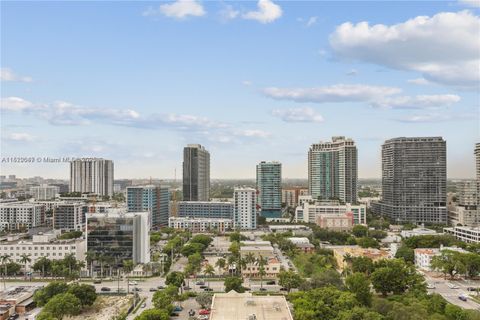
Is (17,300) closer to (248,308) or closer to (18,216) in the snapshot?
(248,308)

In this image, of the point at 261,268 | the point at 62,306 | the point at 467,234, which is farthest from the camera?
the point at 467,234

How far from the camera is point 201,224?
49.5 meters

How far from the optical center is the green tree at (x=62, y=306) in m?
18.3

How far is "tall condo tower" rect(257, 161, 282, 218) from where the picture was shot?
6131 centimetres

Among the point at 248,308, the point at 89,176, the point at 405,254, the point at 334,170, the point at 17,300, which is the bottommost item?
the point at 17,300

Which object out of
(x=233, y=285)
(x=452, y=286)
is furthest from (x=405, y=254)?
(x=233, y=285)

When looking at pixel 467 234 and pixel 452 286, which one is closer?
pixel 452 286

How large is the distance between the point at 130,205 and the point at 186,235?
29.6 feet

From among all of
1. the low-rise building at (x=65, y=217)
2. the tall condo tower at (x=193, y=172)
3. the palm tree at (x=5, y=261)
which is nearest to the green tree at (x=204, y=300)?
the palm tree at (x=5, y=261)

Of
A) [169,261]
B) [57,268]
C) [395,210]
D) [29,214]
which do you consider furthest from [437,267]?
[29,214]

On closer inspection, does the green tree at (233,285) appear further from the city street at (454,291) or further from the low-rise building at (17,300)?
the city street at (454,291)

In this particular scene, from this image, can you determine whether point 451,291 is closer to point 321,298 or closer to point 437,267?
point 437,267

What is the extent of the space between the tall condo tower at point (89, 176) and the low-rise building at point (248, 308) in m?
61.0

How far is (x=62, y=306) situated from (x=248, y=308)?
770 cm
